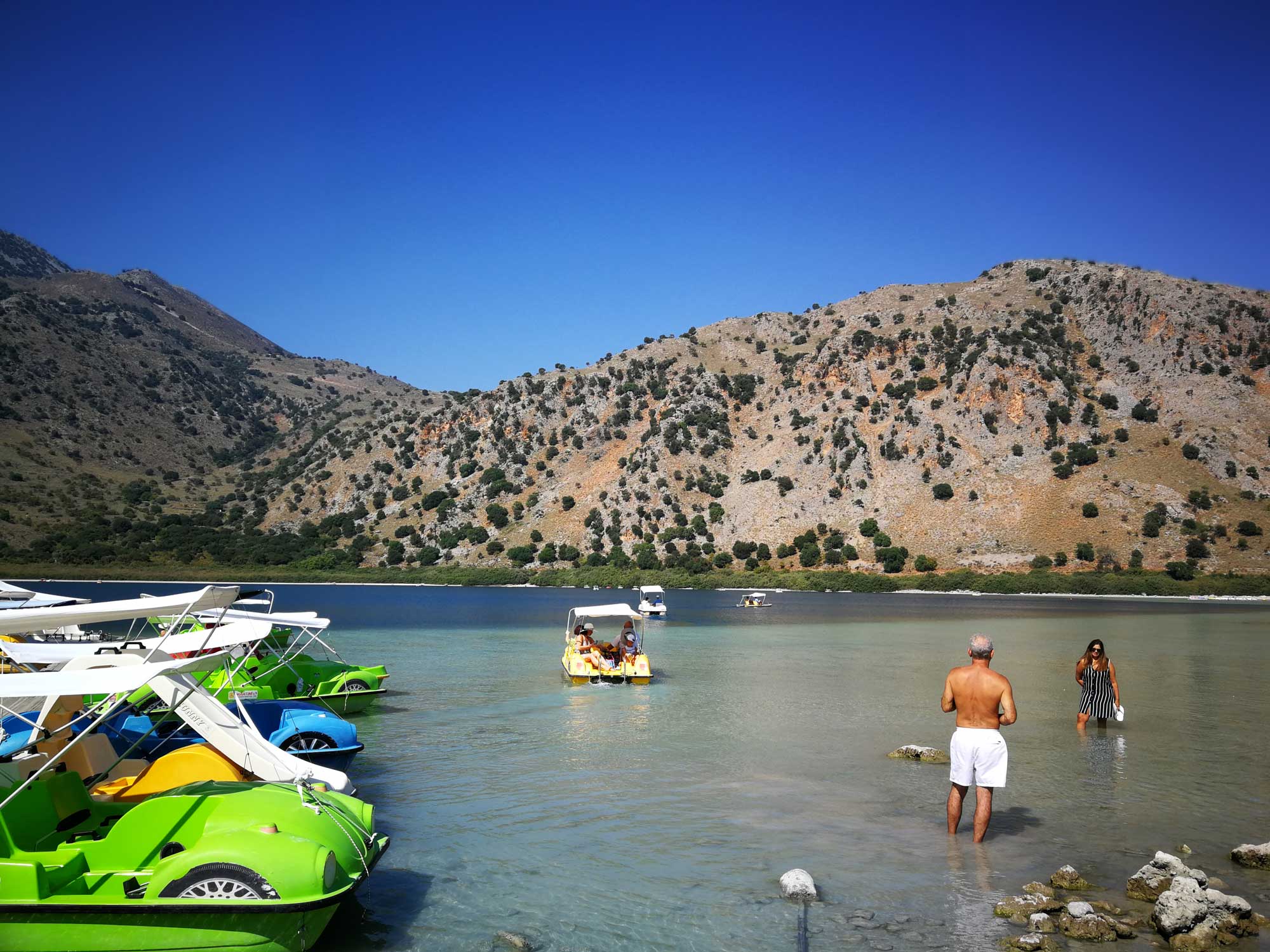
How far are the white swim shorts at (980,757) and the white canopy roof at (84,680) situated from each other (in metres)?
8.34

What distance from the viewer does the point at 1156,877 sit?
9.58m

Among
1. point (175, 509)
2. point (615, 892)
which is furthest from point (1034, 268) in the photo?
point (615, 892)

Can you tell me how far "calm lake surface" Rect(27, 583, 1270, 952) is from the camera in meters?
9.26

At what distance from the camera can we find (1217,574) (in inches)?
3435

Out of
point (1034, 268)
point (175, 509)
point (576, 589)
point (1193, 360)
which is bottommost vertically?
point (576, 589)

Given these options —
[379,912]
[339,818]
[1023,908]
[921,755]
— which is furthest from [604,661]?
[339,818]

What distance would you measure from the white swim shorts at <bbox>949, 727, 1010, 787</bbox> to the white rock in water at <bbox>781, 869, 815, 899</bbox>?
7.97 feet

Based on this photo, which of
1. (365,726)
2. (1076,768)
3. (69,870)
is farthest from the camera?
(365,726)

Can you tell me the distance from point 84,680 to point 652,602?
187ft

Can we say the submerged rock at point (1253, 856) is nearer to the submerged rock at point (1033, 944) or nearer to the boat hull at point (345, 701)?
the submerged rock at point (1033, 944)

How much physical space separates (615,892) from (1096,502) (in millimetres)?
97662

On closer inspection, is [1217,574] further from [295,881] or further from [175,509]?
[175,509]

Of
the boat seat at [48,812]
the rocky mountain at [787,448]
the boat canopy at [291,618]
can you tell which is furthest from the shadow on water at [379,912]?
the rocky mountain at [787,448]

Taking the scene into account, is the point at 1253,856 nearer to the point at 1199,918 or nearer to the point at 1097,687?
the point at 1199,918
